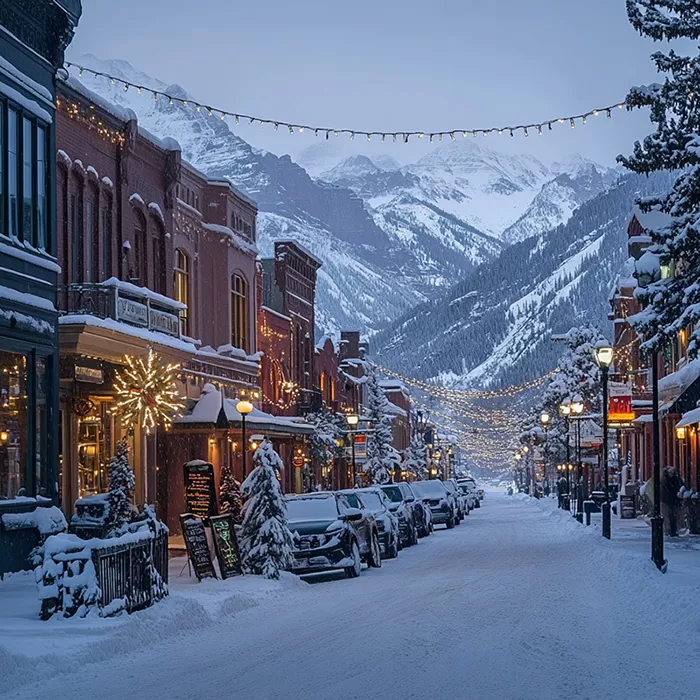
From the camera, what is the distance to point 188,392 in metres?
39.2

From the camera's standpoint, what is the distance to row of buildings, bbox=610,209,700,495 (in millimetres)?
34281

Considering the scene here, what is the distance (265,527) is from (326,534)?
181cm

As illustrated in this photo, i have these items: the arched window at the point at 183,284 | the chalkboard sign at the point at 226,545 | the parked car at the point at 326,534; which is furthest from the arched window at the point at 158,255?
the chalkboard sign at the point at 226,545

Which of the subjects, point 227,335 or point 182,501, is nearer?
point 182,501

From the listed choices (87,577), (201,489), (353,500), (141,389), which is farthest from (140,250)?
(87,577)

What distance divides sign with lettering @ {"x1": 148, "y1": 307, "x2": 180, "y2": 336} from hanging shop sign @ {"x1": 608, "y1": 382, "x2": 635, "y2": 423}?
13996 millimetres

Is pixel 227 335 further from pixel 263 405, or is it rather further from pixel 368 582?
pixel 368 582

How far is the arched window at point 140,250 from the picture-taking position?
34125mm

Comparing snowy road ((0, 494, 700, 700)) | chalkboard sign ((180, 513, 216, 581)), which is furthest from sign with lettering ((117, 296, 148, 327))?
snowy road ((0, 494, 700, 700))

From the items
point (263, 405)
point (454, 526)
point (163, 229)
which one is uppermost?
point (163, 229)

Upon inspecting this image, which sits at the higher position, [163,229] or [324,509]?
[163,229]

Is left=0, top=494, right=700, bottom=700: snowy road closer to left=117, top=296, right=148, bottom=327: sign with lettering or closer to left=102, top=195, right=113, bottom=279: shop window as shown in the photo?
left=117, top=296, right=148, bottom=327: sign with lettering

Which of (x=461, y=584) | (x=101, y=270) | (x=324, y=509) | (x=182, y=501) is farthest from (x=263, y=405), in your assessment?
(x=461, y=584)

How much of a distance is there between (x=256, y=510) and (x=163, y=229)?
14.0 metres
